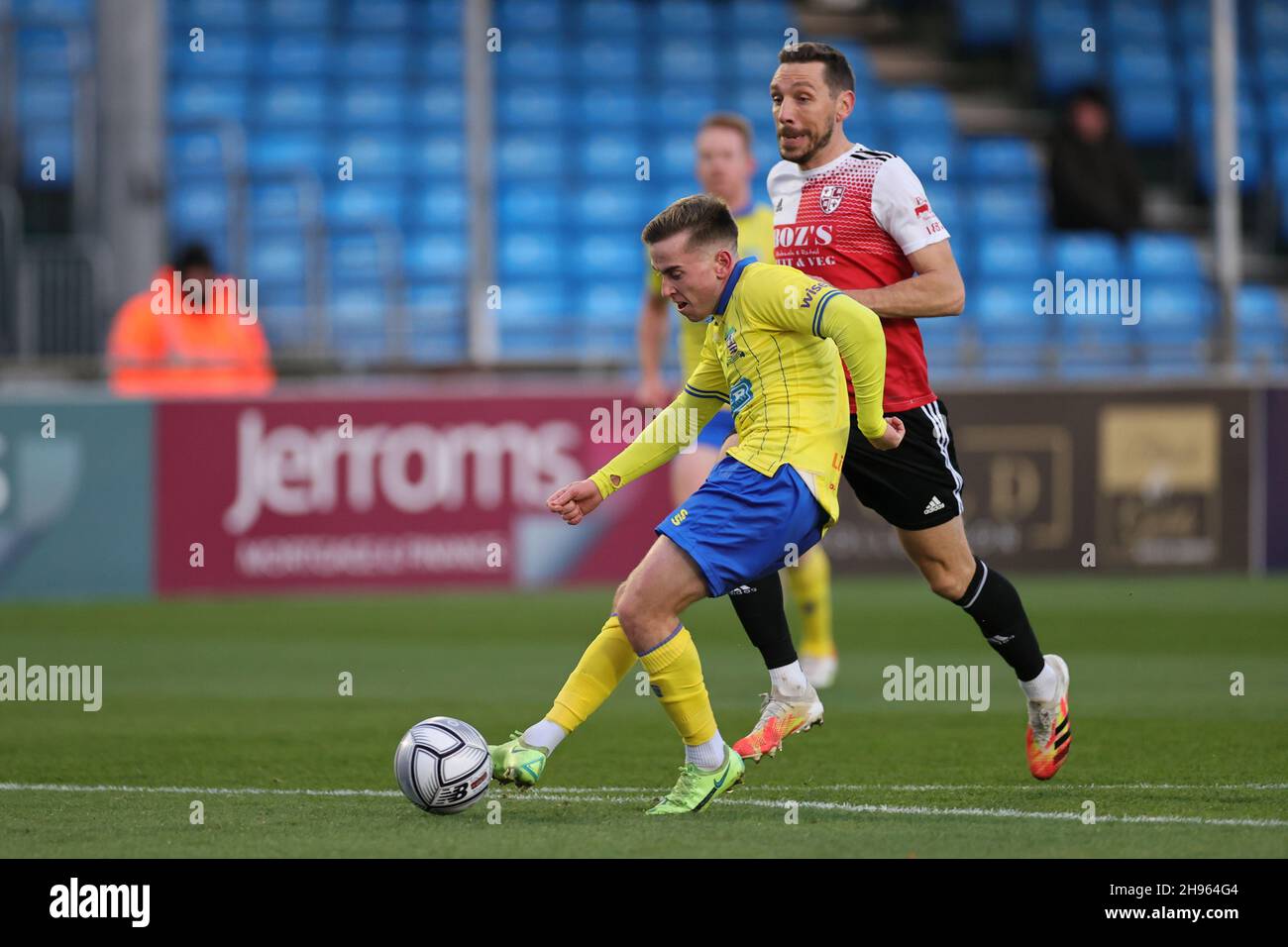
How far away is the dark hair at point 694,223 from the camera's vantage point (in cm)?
575

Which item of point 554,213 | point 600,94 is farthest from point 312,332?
point 600,94

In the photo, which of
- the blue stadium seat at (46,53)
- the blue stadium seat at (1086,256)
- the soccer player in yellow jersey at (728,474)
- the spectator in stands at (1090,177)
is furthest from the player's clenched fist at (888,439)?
the blue stadium seat at (1086,256)

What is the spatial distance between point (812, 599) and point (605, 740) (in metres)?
1.72

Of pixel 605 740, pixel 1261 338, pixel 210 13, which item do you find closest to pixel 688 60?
pixel 210 13

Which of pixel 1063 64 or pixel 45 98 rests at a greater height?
pixel 1063 64

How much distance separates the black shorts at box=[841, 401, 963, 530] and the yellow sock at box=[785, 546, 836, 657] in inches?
101

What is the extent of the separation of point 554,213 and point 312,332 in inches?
197

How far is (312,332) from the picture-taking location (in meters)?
15.2

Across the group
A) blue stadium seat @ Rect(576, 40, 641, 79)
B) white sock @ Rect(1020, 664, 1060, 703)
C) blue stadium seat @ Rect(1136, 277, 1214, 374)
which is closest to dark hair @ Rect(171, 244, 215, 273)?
blue stadium seat @ Rect(1136, 277, 1214, 374)

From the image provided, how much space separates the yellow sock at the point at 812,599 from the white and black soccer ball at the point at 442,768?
339cm

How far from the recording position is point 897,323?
Answer: 6.43 meters

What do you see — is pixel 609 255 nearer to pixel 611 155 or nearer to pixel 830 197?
pixel 611 155

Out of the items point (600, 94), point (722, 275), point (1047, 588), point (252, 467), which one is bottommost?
point (1047, 588)
